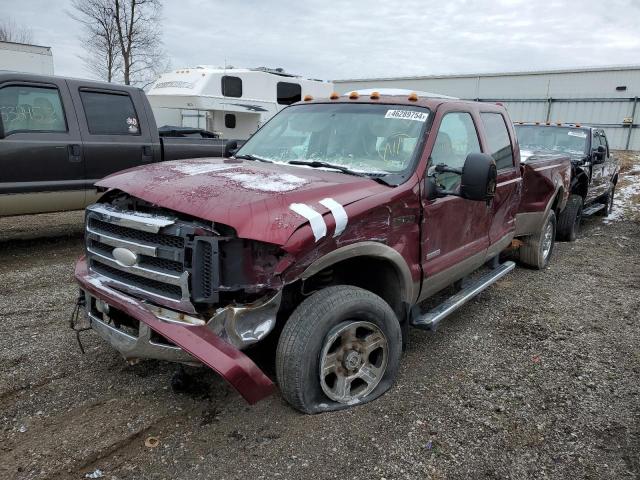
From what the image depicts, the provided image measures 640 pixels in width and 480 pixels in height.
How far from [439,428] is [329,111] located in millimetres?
2482

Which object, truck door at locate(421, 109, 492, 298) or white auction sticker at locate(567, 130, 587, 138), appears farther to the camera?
white auction sticker at locate(567, 130, 587, 138)

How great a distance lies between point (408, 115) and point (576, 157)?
5741 mm

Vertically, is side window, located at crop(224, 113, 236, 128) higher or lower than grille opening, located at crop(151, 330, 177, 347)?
higher

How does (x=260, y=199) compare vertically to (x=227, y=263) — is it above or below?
above

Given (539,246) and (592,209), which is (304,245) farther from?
(592,209)

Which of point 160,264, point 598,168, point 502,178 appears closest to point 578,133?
point 598,168

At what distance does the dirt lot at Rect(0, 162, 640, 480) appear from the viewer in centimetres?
258

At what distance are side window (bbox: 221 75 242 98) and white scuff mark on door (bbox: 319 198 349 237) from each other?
1037cm

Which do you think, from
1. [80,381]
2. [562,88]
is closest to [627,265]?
[80,381]

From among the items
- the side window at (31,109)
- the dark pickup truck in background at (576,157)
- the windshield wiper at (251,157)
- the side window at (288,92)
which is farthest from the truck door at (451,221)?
the side window at (288,92)

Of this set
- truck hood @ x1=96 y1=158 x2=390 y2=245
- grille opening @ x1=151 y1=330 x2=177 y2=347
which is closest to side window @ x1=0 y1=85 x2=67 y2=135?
truck hood @ x1=96 y1=158 x2=390 y2=245

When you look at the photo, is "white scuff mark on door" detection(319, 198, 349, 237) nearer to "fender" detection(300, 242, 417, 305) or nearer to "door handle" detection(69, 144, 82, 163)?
"fender" detection(300, 242, 417, 305)

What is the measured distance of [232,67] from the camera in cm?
1302

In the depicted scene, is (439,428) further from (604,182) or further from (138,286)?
(604,182)
